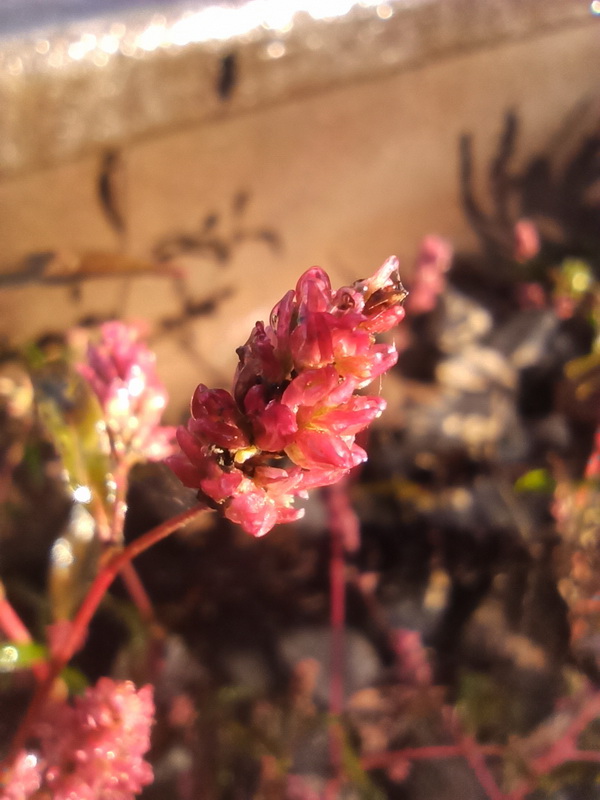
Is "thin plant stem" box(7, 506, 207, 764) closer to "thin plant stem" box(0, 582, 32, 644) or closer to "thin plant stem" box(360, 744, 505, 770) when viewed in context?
"thin plant stem" box(0, 582, 32, 644)

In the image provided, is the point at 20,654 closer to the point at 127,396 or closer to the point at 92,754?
the point at 92,754

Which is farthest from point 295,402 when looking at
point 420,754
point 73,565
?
point 420,754

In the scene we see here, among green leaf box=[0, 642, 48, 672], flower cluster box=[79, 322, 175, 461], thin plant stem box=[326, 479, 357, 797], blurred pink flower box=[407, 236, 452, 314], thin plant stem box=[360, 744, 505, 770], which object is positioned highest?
blurred pink flower box=[407, 236, 452, 314]

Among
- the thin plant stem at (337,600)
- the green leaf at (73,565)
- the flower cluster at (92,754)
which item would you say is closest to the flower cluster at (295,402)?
the flower cluster at (92,754)

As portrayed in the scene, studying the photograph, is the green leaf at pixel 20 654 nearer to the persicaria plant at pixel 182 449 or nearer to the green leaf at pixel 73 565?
the persicaria plant at pixel 182 449

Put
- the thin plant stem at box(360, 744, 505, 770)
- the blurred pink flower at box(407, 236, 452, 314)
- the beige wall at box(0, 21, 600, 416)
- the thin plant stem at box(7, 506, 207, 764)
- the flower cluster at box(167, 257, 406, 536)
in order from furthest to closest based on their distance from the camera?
1. the blurred pink flower at box(407, 236, 452, 314)
2. the beige wall at box(0, 21, 600, 416)
3. the thin plant stem at box(360, 744, 505, 770)
4. the thin plant stem at box(7, 506, 207, 764)
5. the flower cluster at box(167, 257, 406, 536)

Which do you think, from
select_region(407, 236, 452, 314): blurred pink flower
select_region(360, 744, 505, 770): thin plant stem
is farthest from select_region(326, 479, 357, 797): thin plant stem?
select_region(407, 236, 452, 314): blurred pink flower

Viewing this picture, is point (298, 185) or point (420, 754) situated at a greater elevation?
point (298, 185)
